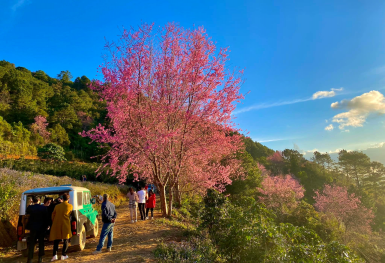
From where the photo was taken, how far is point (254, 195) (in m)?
25.6

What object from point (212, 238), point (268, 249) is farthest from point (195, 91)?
point (268, 249)

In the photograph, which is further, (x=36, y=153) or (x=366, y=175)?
(x=366, y=175)

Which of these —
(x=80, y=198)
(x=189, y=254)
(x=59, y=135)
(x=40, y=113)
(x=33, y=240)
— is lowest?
(x=189, y=254)

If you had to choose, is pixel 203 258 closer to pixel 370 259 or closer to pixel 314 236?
pixel 314 236

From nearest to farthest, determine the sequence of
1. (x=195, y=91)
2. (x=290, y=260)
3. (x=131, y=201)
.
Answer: (x=290, y=260)
(x=195, y=91)
(x=131, y=201)

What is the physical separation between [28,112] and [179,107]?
46.5 m

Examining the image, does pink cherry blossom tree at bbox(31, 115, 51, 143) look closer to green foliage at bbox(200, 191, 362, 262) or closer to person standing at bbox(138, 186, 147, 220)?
person standing at bbox(138, 186, 147, 220)

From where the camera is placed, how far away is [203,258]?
4.94m

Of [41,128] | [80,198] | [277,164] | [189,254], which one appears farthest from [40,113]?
[277,164]

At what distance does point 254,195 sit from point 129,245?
21872 mm

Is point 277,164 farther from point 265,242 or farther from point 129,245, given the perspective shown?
point 265,242

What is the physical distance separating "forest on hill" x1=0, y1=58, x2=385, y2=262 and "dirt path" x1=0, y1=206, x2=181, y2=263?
2.86 feet

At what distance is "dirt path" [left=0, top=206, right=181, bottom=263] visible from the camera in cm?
535

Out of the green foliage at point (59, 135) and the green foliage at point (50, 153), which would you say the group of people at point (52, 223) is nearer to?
the green foliage at point (50, 153)
